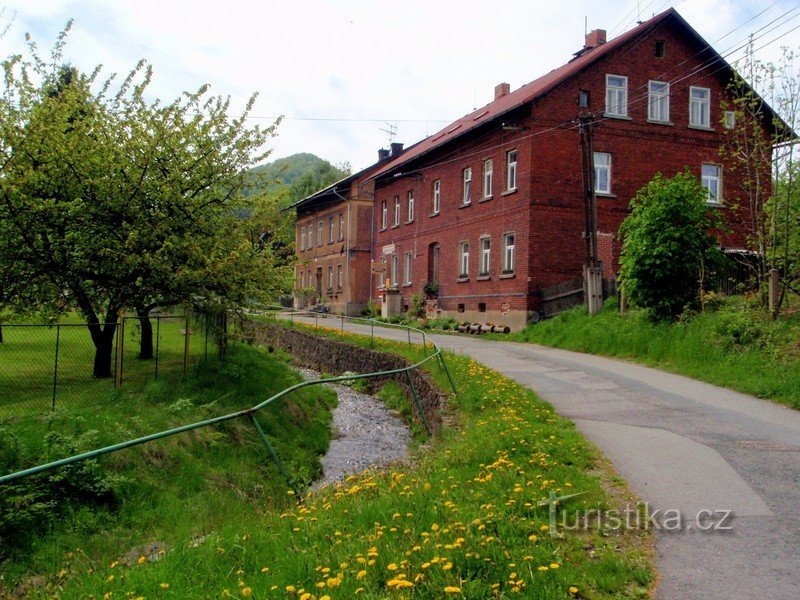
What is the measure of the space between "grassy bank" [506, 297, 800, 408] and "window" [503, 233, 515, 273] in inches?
296

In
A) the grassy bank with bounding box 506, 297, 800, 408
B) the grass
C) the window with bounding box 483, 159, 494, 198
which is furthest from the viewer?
the window with bounding box 483, 159, 494, 198

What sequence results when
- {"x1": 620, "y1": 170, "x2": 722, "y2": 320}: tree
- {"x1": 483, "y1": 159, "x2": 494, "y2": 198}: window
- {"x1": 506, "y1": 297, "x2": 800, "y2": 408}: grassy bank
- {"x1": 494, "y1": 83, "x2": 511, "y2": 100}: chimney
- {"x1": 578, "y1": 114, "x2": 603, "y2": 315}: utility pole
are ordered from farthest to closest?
{"x1": 494, "y1": 83, "x2": 511, "y2": 100}: chimney → {"x1": 483, "y1": 159, "x2": 494, "y2": 198}: window → {"x1": 578, "y1": 114, "x2": 603, "y2": 315}: utility pole → {"x1": 620, "y1": 170, "x2": 722, "y2": 320}: tree → {"x1": 506, "y1": 297, "x2": 800, "y2": 408}: grassy bank

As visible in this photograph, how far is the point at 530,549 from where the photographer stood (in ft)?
15.7

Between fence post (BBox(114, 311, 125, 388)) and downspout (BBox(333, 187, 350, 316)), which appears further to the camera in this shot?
downspout (BBox(333, 187, 350, 316))

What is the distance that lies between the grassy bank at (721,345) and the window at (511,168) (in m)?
9.14

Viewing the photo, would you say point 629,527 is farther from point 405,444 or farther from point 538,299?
point 538,299

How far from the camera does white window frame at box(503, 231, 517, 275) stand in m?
28.1

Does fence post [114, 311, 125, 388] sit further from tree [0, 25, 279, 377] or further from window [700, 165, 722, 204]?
window [700, 165, 722, 204]

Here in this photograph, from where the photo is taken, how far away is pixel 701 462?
7672 millimetres

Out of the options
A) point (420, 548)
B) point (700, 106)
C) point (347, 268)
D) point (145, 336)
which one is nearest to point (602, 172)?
point (700, 106)

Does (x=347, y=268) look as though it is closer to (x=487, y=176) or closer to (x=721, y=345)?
(x=487, y=176)

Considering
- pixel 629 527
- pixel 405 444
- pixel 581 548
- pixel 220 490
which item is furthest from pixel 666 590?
pixel 405 444

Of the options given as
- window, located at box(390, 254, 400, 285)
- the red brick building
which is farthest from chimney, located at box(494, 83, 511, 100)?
window, located at box(390, 254, 400, 285)

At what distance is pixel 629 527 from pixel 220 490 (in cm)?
622
